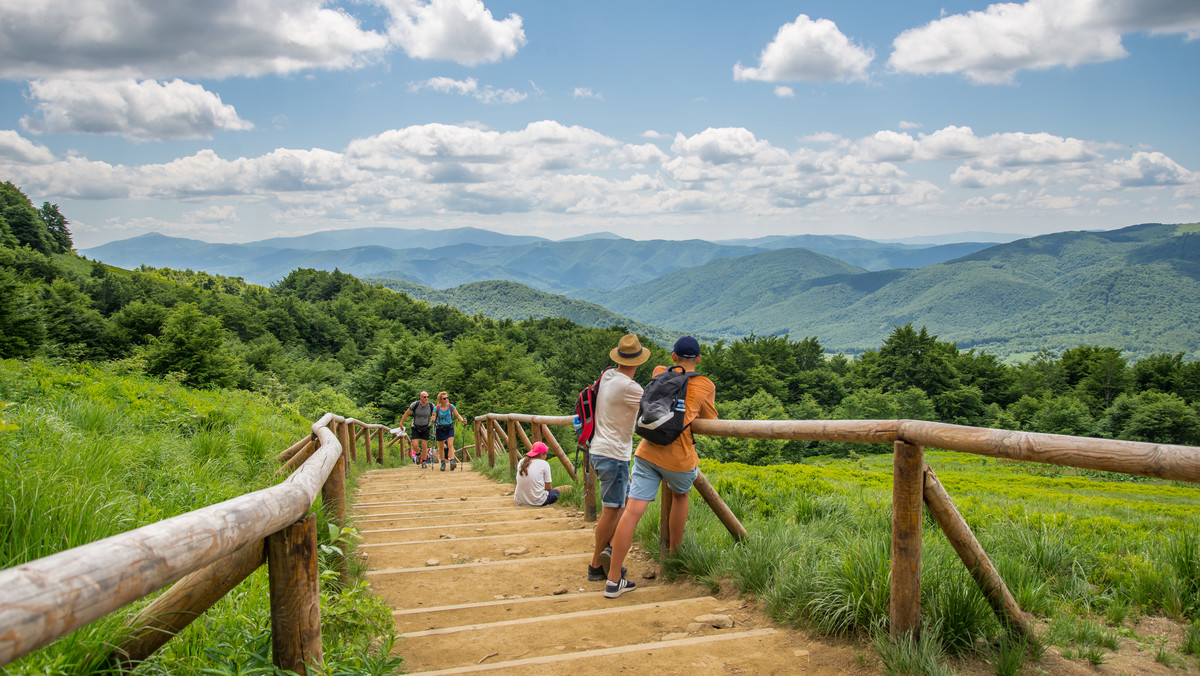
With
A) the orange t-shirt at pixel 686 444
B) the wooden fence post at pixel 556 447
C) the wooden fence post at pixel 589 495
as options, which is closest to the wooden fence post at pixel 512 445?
the wooden fence post at pixel 556 447

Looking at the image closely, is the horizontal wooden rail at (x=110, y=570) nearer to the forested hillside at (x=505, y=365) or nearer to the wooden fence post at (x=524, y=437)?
the wooden fence post at (x=524, y=437)

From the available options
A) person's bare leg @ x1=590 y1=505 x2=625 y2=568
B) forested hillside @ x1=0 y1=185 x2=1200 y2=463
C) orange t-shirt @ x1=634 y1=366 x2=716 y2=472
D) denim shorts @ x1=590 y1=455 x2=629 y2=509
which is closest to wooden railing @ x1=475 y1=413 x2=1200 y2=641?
orange t-shirt @ x1=634 y1=366 x2=716 y2=472

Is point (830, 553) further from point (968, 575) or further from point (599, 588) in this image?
point (599, 588)

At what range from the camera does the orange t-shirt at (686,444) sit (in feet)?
13.0

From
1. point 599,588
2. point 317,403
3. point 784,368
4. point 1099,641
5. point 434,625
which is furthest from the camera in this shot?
point 784,368

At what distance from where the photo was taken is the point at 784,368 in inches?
2982

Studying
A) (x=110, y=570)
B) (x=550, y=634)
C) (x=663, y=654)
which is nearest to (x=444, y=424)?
(x=550, y=634)

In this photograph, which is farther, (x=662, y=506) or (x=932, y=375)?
(x=932, y=375)

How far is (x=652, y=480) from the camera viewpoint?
4.09 metres

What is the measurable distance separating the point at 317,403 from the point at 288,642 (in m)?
28.7

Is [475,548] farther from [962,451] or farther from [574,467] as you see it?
[962,451]

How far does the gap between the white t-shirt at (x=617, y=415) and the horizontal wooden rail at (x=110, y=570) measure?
8.61ft

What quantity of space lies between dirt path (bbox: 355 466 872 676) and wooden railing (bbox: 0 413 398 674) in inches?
33.8

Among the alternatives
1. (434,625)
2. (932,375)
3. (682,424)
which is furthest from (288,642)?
(932,375)
